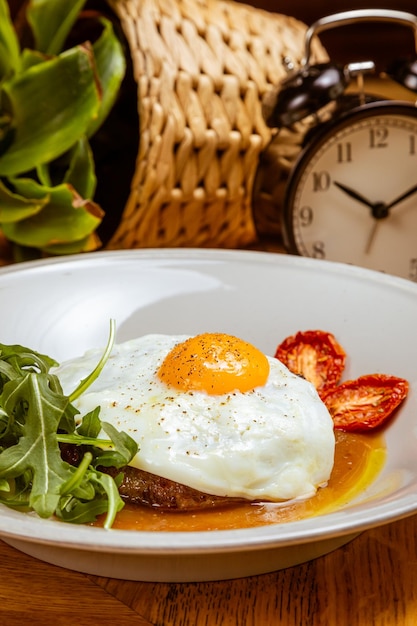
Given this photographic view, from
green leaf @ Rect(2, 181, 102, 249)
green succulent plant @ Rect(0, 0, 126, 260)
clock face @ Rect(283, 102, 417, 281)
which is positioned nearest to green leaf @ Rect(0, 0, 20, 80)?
green succulent plant @ Rect(0, 0, 126, 260)

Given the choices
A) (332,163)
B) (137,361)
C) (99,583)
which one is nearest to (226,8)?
(332,163)

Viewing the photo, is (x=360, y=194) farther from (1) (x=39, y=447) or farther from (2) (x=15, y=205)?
(1) (x=39, y=447)

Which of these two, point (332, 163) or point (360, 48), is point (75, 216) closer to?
point (332, 163)

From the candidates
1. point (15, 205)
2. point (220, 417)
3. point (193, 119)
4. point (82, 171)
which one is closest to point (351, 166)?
point (193, 119)

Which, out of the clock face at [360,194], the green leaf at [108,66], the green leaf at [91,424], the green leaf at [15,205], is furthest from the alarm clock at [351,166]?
the green leaf at [91,424]

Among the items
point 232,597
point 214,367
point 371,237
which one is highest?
point 214,367

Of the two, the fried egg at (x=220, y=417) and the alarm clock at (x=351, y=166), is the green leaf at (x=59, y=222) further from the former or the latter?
the fried egg at (x=220, y=417)

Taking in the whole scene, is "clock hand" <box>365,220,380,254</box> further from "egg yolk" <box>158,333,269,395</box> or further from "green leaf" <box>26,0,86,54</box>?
"green leaf" <box>26,0,86,54</box>
